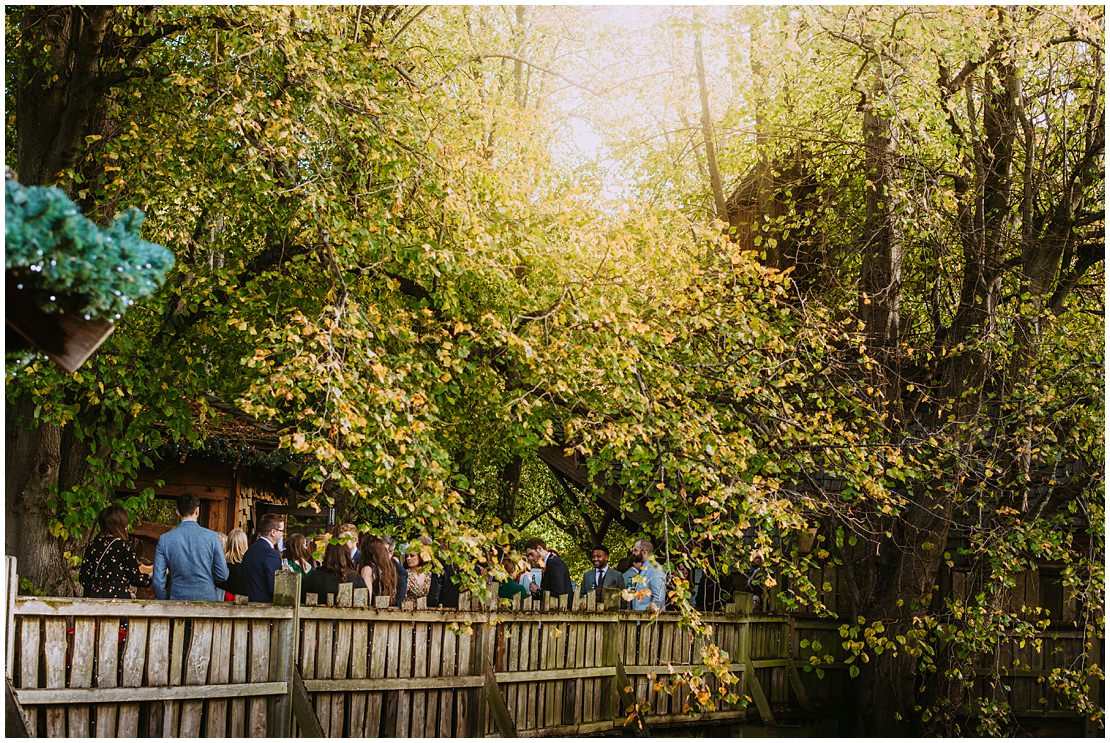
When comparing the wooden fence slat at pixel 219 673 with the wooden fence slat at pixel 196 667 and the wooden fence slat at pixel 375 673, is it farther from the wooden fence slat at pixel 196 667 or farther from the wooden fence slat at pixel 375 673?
the wooden fence slat at pixel 375 673

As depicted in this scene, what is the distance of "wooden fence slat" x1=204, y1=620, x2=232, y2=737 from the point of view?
787cm

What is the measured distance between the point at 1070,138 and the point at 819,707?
283 inches

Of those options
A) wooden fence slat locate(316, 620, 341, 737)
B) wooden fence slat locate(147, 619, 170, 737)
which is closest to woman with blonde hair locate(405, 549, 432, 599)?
wooden fence slat locate(316, 620, 341, 737)

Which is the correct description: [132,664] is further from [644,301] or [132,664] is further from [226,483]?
[226,483]

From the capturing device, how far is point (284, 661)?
8289 mm

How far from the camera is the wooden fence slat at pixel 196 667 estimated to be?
7719mm

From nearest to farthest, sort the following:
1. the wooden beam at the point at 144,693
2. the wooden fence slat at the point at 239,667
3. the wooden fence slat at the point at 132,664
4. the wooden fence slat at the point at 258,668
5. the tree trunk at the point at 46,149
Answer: the wooden beam at the point at 144,693
the wooden fence slat at the point at 132,664
the wooden fence slat at the point at 239,667
the wooden fence slat at the point at 258,668
the tree trunk at the point at 46,149

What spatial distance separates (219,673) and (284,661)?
0.52m

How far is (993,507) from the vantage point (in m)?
12.5

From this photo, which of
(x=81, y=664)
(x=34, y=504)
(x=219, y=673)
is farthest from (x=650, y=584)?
(x=81, y=664)

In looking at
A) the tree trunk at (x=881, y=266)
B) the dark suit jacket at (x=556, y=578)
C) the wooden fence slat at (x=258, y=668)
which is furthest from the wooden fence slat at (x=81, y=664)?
the tree trunk at (x=881, y=266)

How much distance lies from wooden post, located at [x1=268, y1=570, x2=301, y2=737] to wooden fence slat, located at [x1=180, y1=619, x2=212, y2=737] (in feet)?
1.85

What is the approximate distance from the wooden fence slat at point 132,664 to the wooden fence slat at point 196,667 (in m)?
0.34

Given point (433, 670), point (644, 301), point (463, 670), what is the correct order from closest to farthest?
point (433, 670)
point (463, 670)
point (644, 301)
